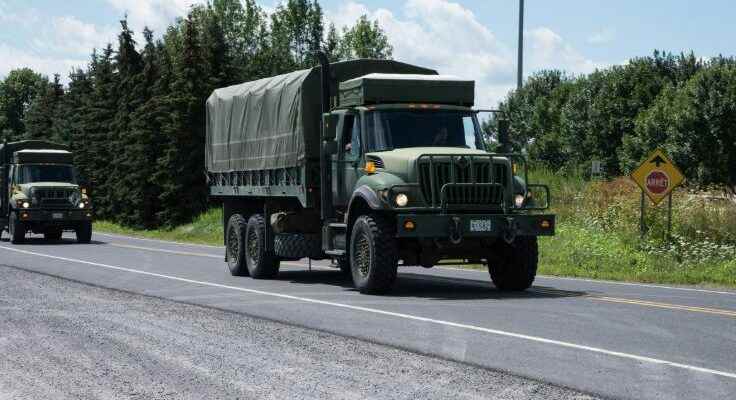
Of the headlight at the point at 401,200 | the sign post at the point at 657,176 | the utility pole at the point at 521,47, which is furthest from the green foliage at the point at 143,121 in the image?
the headlight at the point at 401,200

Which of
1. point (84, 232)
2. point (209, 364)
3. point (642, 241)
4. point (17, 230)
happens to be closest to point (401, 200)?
point (209, 364)

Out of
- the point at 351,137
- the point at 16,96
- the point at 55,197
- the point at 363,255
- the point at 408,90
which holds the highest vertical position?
the point at 16,96

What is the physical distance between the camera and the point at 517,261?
15.2m

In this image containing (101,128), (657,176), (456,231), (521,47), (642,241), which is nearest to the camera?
(456,231)

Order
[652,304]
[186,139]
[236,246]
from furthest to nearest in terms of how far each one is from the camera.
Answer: [186,139] → [236,246] → [652,304]

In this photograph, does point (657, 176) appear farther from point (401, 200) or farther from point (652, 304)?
point (401, 200)

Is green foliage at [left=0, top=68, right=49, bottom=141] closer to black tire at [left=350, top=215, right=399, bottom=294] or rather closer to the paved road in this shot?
the paved road

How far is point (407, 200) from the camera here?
14.4m

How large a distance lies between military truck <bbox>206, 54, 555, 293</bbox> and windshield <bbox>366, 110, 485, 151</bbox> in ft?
0.05

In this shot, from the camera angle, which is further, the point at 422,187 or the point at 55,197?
the point at 55,197

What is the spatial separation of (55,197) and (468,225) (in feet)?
77.5

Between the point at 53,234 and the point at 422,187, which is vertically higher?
the point at 422,187

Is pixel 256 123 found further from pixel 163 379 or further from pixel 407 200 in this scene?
pixel 163 379

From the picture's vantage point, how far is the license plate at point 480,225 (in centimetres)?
1427
